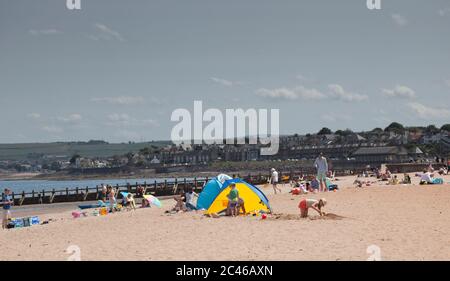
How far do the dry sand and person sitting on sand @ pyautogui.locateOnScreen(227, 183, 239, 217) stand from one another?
647mm

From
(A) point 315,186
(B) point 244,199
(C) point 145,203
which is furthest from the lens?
(A) point 315,186

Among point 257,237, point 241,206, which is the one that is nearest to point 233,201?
point 241,206

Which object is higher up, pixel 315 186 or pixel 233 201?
pixel 233 201

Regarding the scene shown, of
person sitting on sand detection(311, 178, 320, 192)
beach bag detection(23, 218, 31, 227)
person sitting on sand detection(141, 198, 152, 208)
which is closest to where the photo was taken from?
beach bag detection(23, 218, 31, 227)

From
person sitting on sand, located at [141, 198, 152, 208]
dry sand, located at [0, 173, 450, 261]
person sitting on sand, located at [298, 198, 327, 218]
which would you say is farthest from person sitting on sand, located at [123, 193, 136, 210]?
person sitting on sand, located at [298, 198, 327, 218]

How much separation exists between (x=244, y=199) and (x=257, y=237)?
5439 mm

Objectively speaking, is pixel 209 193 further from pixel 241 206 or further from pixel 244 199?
pixel 241 206

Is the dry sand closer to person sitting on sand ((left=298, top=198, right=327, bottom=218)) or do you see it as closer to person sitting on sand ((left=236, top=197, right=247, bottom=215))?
person sitting on sand ((left=298, top=198, right=327, bottom=218))

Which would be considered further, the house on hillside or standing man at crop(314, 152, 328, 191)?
the house on hillside

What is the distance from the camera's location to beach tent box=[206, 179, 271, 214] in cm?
1866

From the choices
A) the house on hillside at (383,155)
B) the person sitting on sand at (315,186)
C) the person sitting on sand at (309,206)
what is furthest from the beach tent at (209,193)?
the house on hillside at (383,155)

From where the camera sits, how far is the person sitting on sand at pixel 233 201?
1780 centimetres

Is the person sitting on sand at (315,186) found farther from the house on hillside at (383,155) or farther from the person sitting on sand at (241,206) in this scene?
the house on hillside at (383,155)

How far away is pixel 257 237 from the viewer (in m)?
13.3
